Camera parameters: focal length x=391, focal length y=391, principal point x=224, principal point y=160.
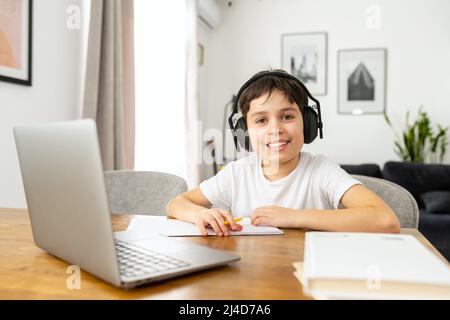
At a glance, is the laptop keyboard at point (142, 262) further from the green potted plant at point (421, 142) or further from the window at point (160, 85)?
the green potted plant at point (421, 142)

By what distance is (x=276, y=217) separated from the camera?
0.94 metres

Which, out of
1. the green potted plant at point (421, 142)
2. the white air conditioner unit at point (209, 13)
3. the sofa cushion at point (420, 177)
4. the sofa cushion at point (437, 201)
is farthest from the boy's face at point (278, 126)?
the green potted plant at point (421, 142)

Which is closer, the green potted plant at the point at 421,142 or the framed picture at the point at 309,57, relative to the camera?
the green potted plant at the point at 421,142

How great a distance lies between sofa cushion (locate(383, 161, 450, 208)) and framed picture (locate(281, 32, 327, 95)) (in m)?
1.18

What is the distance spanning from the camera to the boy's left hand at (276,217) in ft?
3.07

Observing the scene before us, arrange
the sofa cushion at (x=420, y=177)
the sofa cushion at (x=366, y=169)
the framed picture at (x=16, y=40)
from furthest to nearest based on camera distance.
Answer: the sofa cushion at (x=366, y=169) < the sofa cushion at (x=420, y=177) < the framed picture at (x=16, y=40)

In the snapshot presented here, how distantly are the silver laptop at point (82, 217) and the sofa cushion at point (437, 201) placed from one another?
2918mm

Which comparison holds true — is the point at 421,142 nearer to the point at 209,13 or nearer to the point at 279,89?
the point at 209,13

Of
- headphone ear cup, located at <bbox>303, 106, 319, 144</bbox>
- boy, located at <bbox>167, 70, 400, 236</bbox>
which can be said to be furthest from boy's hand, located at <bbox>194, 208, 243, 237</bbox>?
headphone ear cup, located at <bbox>303, 106, 319, 144</bbox>

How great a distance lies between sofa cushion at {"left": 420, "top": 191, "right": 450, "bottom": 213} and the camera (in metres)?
3.04

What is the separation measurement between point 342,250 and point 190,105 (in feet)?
10.4

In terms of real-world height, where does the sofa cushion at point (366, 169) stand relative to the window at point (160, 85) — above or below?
below

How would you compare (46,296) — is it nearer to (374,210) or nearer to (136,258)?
(136,258)

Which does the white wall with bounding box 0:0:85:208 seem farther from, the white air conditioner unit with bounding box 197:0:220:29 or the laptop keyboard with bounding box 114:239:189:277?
the white air conditioner unit with bounding box 197:0:220:29
